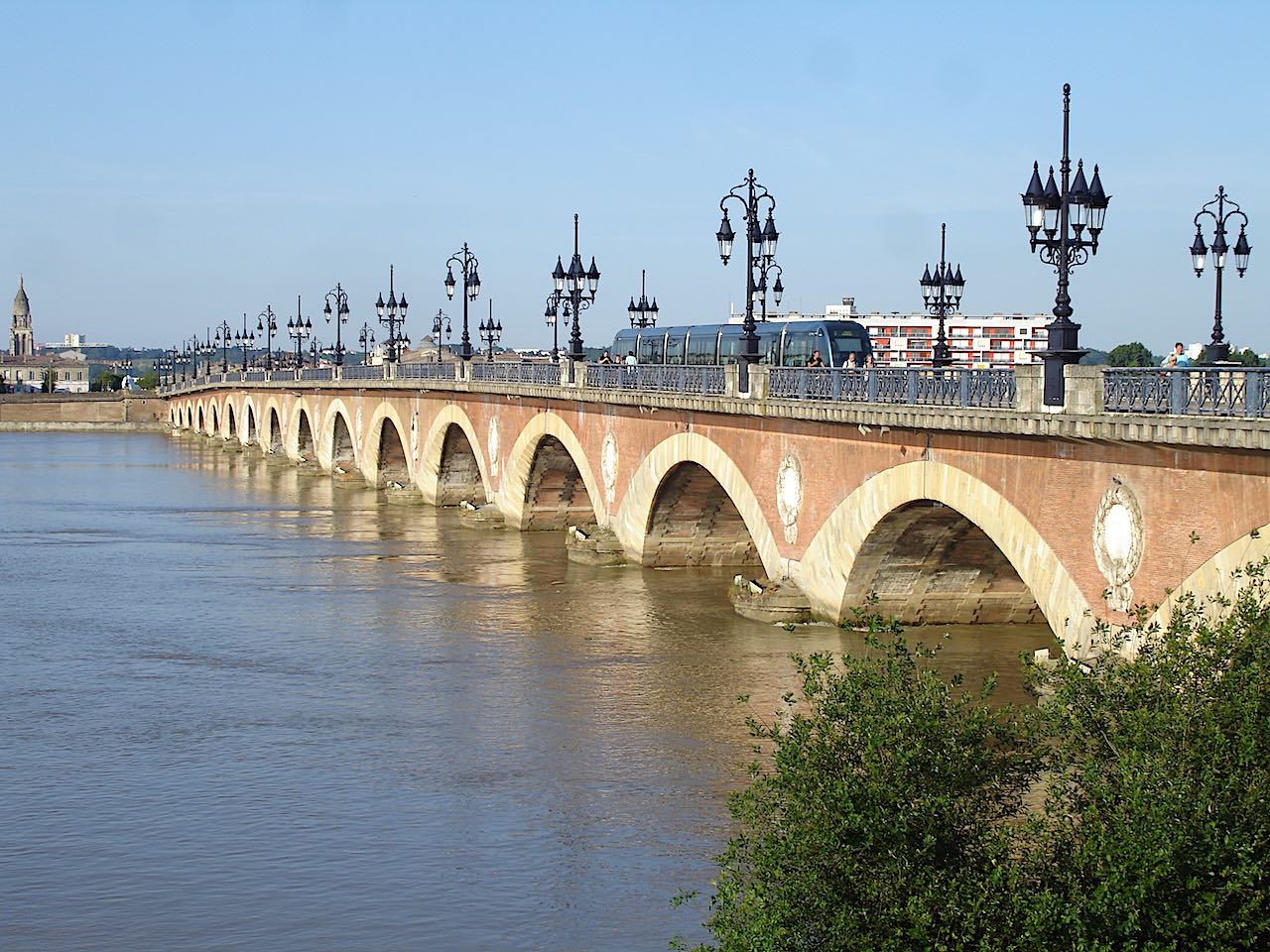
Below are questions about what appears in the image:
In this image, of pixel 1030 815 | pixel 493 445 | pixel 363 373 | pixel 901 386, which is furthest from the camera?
pixel 363 373

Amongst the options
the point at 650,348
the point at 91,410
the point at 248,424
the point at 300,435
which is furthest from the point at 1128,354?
the point at 91,410

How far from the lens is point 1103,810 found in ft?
35.2

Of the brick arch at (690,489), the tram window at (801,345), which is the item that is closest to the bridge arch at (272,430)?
the brick arch at (690,489)

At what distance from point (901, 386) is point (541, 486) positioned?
22.0 meters

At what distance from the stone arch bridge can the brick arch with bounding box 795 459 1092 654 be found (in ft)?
0.11

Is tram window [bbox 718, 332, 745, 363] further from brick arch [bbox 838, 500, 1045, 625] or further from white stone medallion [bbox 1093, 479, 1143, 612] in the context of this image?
white stone medallion [bbox 1093, 479, 1143, 612]

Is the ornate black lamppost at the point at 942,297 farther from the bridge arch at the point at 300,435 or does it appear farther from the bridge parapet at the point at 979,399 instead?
the bridge arch at the point at 300,435

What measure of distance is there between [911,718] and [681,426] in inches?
841

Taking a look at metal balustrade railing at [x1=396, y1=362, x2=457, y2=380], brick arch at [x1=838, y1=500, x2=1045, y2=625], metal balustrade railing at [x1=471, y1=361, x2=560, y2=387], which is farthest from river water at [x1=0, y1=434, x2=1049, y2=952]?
metal balustrade railing at [x1=396, y1=362, x2=457, y2=380]

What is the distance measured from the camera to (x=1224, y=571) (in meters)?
16.3

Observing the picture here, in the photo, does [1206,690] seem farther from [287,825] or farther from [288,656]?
[288,656]

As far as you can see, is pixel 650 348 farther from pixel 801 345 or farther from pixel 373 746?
pixel 373 746

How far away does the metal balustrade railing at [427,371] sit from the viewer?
54.3 m

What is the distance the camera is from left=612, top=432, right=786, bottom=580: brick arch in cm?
2906
